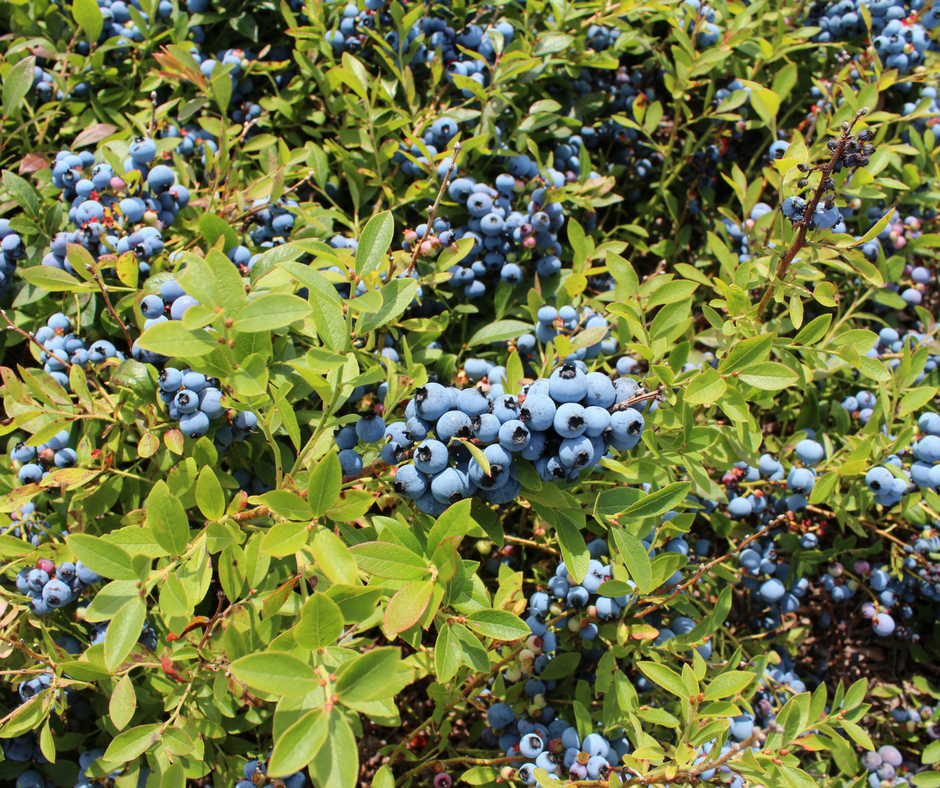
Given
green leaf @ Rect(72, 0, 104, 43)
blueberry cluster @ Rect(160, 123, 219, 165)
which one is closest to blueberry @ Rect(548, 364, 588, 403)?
blueberry cluster @ Rect(160, 123, 219, 165)

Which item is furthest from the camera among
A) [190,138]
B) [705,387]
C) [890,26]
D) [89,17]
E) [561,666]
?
[890,26]

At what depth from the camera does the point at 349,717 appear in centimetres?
128

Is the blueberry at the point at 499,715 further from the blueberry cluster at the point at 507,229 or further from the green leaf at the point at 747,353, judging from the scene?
the blueberry cluster at the point at 507,229

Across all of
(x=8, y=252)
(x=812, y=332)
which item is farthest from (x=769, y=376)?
(x=8, y=252)

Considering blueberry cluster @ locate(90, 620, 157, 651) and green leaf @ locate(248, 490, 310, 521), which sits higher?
green leaf @ locate(248, 490, 310, 521)

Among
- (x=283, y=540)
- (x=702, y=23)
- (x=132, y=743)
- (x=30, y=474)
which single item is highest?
(x=702, y=23)

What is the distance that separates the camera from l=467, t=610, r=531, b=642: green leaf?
4.78ft

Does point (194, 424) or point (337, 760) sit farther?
point (194, 424)

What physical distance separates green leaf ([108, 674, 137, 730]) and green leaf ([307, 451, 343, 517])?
797 mm

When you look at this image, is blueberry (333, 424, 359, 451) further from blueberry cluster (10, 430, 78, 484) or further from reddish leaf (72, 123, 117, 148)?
reddish leaf (72, 123, 117, 148)

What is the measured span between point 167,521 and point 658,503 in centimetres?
122

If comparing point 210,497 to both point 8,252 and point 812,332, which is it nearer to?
point 8,252

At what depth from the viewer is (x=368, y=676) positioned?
1.15 meters

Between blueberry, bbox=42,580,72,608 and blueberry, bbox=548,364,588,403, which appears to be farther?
blueberry, bbox=42,580,72,608
